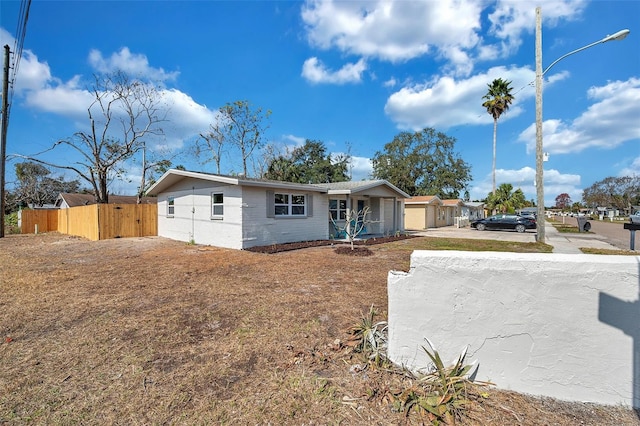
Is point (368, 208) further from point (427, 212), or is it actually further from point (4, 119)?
point (4, 119)

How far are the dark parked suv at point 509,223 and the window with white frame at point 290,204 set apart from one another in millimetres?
17847

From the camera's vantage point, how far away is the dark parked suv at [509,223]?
22.7 metres

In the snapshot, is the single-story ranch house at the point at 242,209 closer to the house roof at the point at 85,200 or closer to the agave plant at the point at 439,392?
the agave plant at the point at 439,392

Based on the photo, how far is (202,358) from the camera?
10.4ft

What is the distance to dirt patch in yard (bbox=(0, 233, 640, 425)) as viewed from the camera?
7.55 feet

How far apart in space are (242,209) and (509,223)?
21567mm

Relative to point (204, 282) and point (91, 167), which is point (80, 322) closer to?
point (204, 282)

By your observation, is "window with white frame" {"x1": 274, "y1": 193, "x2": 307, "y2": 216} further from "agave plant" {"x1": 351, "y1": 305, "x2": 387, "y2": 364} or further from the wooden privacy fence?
"agave plant" {"x1": 351, "y1": 305, "x2": 387, "y2": 364}

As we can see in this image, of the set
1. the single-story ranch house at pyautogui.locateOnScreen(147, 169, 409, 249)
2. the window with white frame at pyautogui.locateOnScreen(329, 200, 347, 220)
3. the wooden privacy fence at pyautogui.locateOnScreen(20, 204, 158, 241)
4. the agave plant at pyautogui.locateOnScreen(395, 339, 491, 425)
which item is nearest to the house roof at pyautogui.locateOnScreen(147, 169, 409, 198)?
the single-story ranch house at pyautogui.locateOnScreen(147, 169, 409, 249)

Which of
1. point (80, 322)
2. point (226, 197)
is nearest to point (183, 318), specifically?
point (80, 322)

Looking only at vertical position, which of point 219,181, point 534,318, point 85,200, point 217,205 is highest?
point 85,200

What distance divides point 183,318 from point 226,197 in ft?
26.3

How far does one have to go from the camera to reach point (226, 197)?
38.8 feet

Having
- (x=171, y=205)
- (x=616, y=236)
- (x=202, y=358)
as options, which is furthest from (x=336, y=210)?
(x=616, y=236)
